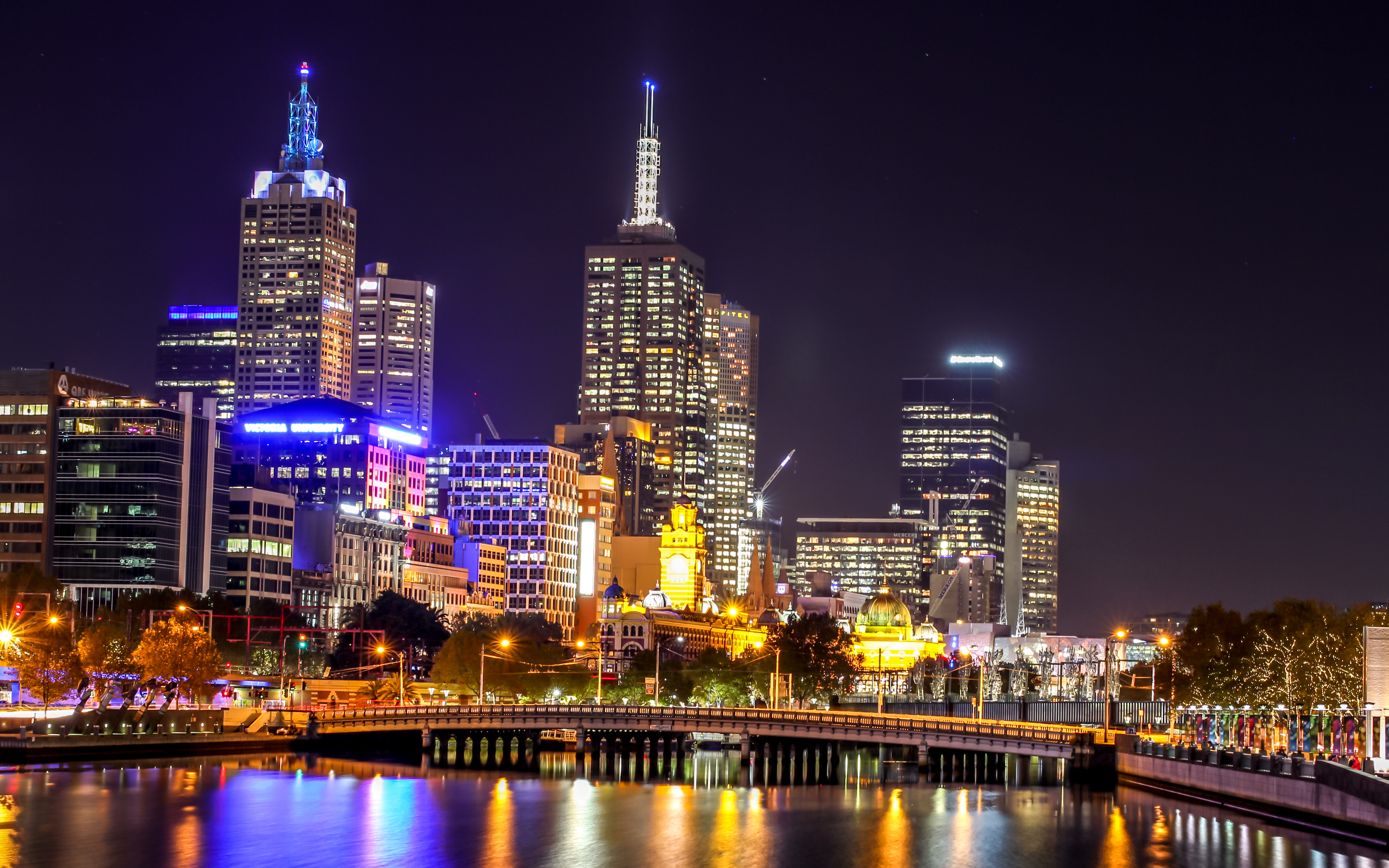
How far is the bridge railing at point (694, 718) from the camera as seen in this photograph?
16925 cm

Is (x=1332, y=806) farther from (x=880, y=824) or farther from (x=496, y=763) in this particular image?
(x=496, y=763)

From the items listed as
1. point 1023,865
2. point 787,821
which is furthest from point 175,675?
point 1023,865

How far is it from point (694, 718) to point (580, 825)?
185ft

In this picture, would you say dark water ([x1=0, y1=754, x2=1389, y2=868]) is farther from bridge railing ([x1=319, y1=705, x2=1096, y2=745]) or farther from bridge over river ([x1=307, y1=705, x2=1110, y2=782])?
bridge railing ([x1=319, y1=705, x2=1096, y2=745])

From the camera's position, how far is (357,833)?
11550 centimetres

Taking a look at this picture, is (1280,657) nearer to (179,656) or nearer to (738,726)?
(738,726)

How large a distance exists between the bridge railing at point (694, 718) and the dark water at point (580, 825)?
13.2 meters

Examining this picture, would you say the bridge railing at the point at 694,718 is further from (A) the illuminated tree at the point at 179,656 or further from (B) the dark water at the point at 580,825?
(B) the dark water at the point at 580,825

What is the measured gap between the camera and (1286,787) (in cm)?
12231

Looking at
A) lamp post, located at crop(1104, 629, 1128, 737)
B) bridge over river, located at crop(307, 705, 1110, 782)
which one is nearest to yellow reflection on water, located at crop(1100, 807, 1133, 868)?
bridge over river, located at crop(307, 705, 1110, 782)

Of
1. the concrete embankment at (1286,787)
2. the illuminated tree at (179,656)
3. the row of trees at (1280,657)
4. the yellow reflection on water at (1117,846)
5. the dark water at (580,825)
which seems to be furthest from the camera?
the illuminated tree at (179,656)

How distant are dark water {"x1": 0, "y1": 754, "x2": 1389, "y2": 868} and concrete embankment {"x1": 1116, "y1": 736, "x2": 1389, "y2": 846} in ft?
5.54

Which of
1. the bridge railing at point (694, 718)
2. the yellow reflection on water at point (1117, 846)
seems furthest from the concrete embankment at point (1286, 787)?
the bridge railing at point (694, 718)

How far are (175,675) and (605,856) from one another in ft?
253
